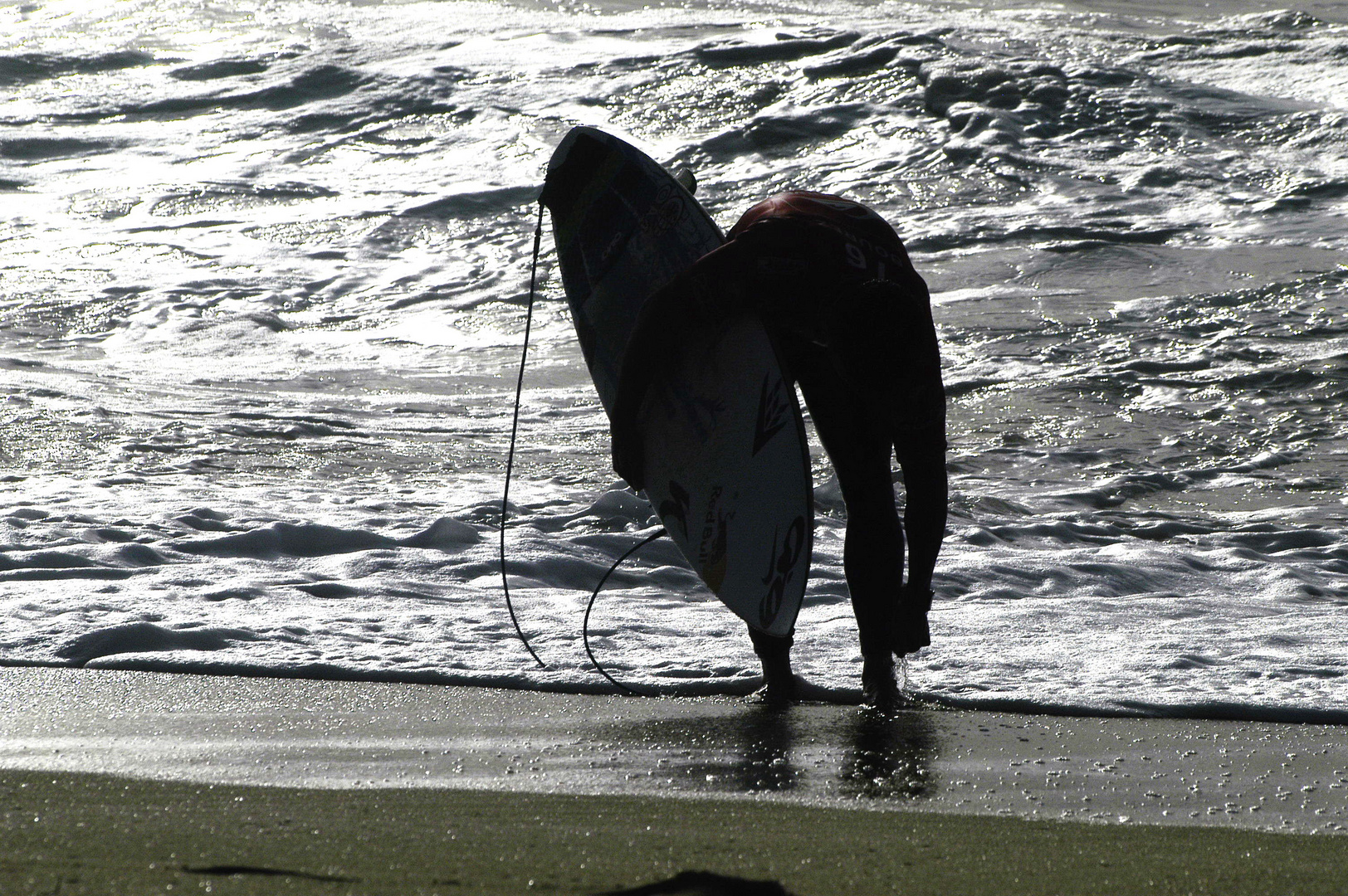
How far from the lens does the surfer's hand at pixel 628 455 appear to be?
2.93 metres

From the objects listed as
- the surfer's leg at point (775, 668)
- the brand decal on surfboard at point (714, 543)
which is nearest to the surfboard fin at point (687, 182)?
the brand decal on surfboard at point (714, 543)

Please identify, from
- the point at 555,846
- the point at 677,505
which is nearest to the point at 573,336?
the point at 677,505

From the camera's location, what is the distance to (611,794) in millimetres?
2070

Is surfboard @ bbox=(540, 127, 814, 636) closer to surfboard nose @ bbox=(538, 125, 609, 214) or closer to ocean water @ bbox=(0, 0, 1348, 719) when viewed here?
surfboard nose @ bbox=(538, 125, 609, 214)

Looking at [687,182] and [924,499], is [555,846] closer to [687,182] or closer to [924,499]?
[924,499]

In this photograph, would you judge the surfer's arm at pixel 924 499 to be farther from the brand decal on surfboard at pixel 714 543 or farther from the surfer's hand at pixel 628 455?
the surfer's hand at pixel 628 455

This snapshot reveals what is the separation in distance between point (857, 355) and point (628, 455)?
716mm

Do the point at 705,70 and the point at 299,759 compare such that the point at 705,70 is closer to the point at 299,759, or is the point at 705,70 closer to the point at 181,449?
the point at 181,449

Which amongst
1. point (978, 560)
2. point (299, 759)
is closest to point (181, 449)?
point (978, 560)

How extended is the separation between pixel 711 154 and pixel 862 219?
11492 millimetres

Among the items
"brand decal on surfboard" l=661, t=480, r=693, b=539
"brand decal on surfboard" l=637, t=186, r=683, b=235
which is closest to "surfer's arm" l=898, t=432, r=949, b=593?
"brand decal on surfboard" l=661, t=480, r=693, b=539

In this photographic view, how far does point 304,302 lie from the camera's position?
35.0ft

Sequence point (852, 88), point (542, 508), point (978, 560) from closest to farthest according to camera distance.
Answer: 1. point (978, 560)
2. point (542, 508)
3. point (852, 88)

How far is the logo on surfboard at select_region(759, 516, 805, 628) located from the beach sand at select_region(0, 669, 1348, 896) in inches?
8.9
